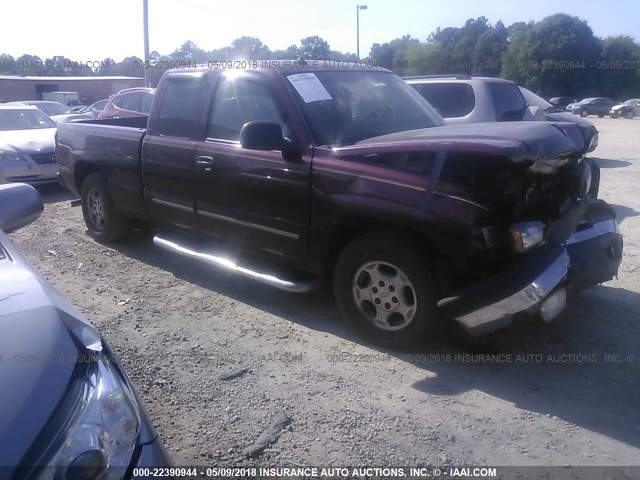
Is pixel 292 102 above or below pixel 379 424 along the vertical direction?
above

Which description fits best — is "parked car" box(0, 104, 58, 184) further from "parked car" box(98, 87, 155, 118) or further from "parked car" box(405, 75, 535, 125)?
"parked car" box(405, 75, 535, 125)

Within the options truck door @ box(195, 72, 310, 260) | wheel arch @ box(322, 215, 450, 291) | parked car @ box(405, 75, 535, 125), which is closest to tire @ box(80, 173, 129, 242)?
truck door @ box(195, 72, 310, 260)

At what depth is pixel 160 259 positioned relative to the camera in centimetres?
609

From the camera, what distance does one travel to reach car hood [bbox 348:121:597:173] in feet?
11.0

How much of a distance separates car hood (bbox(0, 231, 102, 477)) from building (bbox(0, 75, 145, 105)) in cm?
3805

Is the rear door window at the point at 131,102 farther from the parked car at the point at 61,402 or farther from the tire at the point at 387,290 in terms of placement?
the parked car at the point at 61,402

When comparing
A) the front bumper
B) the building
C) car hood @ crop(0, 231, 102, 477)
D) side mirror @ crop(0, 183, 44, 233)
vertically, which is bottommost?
the front bumper

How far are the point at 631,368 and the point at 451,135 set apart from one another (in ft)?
6.07

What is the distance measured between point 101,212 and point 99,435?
5.08 meters

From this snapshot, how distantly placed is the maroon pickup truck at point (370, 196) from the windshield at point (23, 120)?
641cm

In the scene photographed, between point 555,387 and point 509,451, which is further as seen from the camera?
point 555,387

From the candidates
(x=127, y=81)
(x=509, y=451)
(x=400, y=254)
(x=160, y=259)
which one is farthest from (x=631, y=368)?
(x=127, y=81)

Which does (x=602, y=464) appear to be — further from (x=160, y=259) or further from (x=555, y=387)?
(x=160, y=259)

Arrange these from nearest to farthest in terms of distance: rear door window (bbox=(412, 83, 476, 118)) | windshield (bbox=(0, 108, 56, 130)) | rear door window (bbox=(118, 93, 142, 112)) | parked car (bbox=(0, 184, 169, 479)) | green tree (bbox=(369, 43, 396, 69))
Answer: parked car (bbox=(0, 184, 169, 479)) → rear door window (bbox=(412, 83, 476, 118)) → windshield (bbox=(0, 108, 56, 130)) → rear door window (bbox=(118, 93, 142, 112)) → green tree (bbox=(369, 43, 396, 69))
